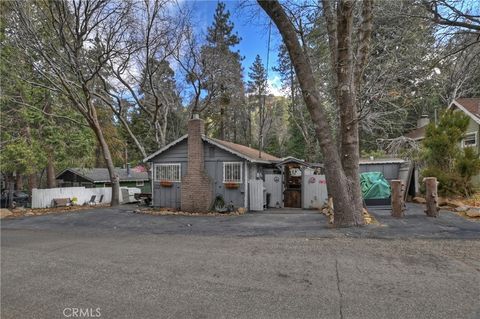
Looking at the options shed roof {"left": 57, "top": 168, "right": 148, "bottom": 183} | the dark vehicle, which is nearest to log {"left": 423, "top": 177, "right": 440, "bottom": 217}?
the dark vehicle

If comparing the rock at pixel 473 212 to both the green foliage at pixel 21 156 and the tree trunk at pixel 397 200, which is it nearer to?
the tree trunk at pixel 397 200

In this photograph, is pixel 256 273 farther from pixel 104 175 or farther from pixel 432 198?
pixel 104 175

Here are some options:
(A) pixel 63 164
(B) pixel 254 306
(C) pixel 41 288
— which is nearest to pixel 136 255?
(C) pixel 41 288

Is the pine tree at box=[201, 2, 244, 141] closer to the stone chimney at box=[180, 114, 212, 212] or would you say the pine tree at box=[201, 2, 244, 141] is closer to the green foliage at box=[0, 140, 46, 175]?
the stone chimney at box=[180, 114, 212, 212]

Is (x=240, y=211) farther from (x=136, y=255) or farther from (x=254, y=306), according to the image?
(x=254, y=306)

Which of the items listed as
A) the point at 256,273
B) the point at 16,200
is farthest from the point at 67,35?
the point at 256,273

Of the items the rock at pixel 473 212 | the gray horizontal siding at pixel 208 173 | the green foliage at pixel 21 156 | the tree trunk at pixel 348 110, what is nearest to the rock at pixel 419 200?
the rock at pixel 473 212

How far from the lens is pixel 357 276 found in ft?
15.9

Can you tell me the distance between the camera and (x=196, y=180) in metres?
15.3

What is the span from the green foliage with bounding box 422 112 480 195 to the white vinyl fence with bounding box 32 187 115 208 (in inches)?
782

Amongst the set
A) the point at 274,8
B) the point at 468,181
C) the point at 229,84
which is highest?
the point at 229,84

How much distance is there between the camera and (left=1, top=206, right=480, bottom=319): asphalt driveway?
3867mm

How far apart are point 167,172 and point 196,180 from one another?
2128mm

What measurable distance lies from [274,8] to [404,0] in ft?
13.0
